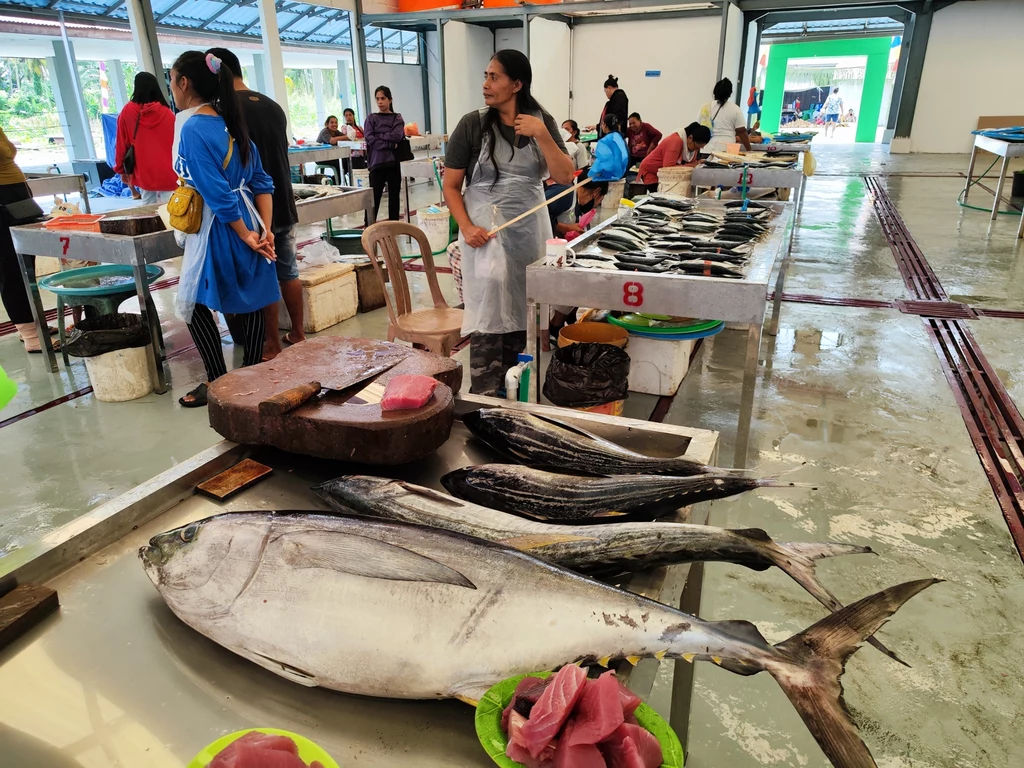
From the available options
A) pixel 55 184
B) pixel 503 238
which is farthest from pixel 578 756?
pixel 55 184

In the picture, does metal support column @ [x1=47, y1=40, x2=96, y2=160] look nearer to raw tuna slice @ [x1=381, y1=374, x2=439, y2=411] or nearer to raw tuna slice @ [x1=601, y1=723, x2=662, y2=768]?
raw tuna slice @ [x1=381, y1=374, x2=439, y2=411]

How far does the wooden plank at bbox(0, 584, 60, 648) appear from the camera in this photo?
121 centimetres

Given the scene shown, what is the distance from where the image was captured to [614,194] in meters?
10.6

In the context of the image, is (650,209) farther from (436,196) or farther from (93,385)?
(436,196)

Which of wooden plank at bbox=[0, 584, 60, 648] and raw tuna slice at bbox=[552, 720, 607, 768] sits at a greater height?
raw tuna slice at bbox=[552, 720, 607, 768]

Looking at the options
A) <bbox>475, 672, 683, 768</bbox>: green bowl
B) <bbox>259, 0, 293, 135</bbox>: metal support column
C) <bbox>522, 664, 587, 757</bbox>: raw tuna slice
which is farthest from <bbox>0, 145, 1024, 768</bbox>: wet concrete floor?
<bbox>259, 0, 293, 135</bbox>: metal support column

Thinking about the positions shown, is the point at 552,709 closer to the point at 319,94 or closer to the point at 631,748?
the point at 631,748

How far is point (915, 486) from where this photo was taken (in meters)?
3.30

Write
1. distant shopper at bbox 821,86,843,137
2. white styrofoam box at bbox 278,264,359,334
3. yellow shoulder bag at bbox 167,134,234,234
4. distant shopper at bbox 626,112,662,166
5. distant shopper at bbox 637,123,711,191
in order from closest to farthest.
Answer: yellow shoulder bag at bbox 167,134,234,234
white styrofoam box at bbox 278,264,359,334
distant shopper at bbox 637,123,711,191
distant shopper at bbox 626,112,662,166
distant shopper at bbox 821,86,843,137

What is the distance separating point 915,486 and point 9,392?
141 inches

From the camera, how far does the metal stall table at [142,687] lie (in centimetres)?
103

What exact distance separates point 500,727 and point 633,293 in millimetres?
2319

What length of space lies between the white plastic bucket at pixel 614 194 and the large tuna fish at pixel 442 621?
993 centimetres

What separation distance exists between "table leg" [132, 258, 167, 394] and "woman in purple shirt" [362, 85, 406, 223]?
465 cm
